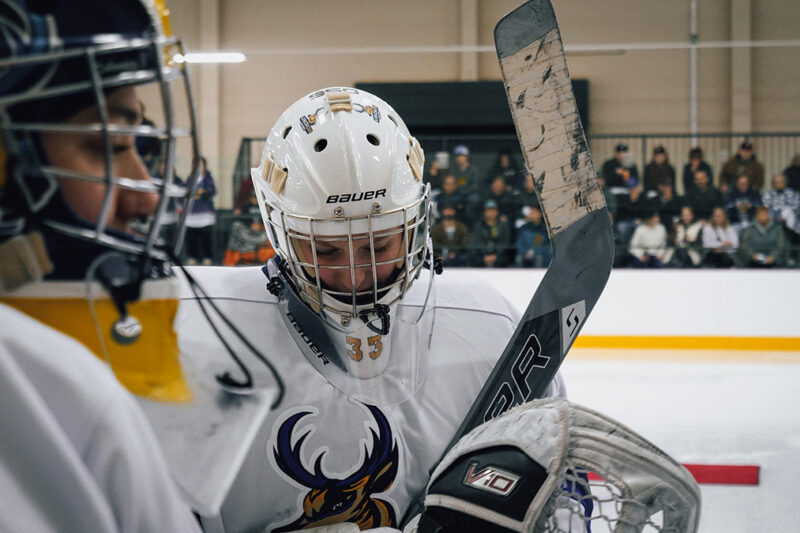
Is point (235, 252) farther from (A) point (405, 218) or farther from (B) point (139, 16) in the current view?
(B) point (139, 16)

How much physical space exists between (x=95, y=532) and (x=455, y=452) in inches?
13.0

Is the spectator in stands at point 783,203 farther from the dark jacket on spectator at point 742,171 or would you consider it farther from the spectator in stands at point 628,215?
the spectator in stands at point 628,215

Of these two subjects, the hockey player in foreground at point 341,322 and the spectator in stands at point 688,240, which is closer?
the hockey player in foreground at point 341,322

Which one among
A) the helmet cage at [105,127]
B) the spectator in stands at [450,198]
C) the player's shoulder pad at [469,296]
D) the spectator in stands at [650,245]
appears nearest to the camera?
the helmet cage at [105,127]

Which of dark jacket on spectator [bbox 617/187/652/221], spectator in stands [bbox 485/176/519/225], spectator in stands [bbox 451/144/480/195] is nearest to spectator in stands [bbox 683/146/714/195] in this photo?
dark jacket on spectator [bbox 617/187/652/221]

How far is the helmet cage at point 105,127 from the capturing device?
40cm

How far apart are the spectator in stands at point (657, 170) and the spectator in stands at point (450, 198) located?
4.77ft

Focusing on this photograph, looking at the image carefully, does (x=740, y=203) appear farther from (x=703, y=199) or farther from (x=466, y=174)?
(x=466, y=174)

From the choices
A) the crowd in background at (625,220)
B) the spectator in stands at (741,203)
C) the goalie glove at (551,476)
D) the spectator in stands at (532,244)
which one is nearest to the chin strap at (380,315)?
the goalie glove at (551,476)

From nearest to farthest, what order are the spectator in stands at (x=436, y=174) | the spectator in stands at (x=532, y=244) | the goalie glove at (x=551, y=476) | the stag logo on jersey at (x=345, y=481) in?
the goalie glove at (x=551, y=476)
the stag logo on jersey at (x=345, y=481)
the spectator in stands at (x=532, y=244)
the spectator in stands at (x=436, y=174)

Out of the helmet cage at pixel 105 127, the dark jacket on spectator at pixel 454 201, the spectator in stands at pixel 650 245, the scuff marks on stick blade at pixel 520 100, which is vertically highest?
the helmet cage at pixel 105 127

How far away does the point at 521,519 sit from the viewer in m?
0.60

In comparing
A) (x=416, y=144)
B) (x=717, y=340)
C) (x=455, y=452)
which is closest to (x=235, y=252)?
(x=717, y=340)

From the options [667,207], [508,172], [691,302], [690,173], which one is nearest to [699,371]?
[691,302]
